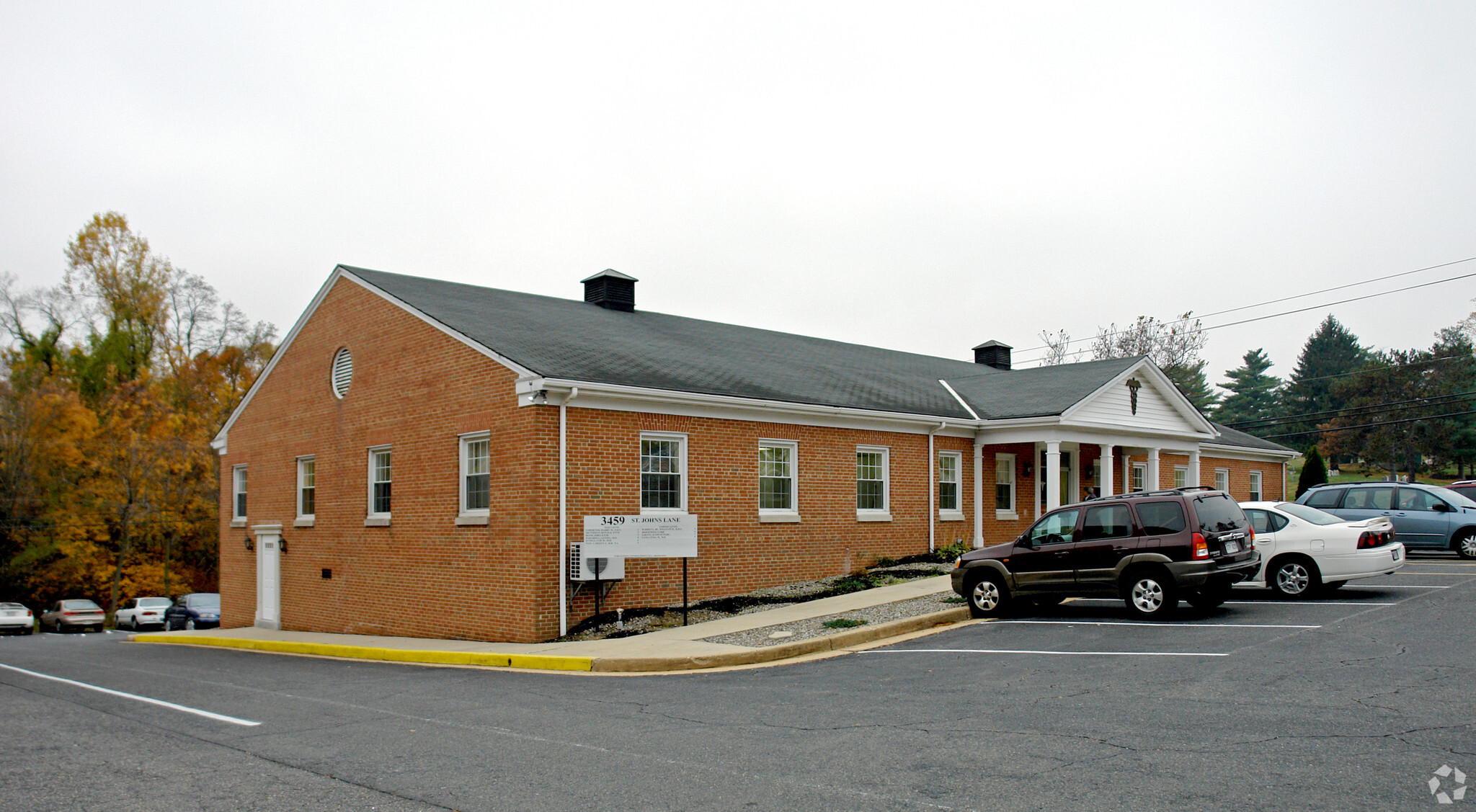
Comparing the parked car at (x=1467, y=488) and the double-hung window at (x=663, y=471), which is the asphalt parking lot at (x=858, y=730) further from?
the parked car at (x=1467, y=488)

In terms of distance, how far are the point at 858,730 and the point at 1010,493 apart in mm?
18424

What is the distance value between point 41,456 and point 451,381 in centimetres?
4027

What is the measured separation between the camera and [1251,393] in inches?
3501

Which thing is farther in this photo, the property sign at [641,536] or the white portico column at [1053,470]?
the white portico column at [1053,470]

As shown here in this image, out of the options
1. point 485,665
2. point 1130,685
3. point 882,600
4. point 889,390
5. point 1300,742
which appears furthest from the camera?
point 889,390

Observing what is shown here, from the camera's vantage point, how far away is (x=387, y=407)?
1997cm

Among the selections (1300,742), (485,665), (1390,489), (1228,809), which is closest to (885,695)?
(1300,742)

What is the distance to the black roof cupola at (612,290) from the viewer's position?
2525 cm

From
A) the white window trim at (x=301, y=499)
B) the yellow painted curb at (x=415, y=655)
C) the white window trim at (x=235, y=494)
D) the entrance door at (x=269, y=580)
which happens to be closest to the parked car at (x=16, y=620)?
the white window trim at (x=235, y=494)

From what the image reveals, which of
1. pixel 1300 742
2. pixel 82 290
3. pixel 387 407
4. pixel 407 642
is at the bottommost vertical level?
pixel 407 642

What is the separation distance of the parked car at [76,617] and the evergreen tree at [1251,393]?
80.3 metres

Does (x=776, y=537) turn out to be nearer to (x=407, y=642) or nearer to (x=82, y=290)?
(x=407, y=642)

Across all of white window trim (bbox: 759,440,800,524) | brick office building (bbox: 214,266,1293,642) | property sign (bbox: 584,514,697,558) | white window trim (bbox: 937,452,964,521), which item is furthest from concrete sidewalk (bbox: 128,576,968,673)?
white window trim (bbox: 937,452,964,521)

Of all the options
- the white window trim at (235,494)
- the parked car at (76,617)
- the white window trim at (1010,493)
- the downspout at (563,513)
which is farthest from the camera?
the parked car at (76,617)
